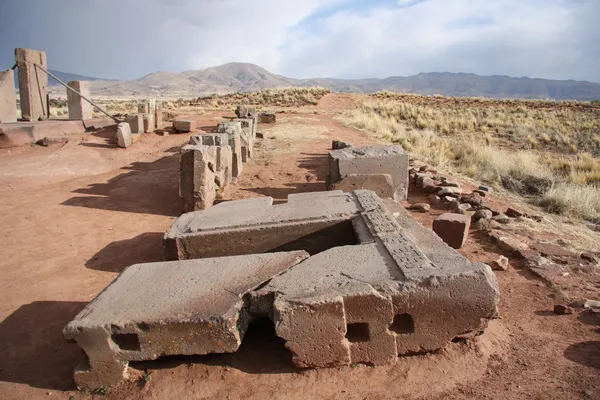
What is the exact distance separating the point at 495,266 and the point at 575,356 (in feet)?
5.52

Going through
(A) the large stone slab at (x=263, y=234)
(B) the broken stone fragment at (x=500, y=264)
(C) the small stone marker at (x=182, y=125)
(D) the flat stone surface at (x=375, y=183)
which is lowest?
(B) the broken stone fragment at (x=500, y=264)

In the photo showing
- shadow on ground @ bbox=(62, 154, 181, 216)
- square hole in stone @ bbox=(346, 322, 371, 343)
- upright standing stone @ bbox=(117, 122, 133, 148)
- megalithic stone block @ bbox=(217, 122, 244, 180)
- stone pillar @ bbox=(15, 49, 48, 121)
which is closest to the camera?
square hole in stone @ bbox=(346, 322, 371, 343)

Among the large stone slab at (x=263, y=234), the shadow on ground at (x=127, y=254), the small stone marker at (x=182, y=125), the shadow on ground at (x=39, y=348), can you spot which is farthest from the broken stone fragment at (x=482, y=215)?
the small stone marker at (x=182, y=125)

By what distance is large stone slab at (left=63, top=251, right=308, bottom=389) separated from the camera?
3.07m

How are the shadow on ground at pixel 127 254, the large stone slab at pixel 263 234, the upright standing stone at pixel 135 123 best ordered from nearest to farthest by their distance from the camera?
the large stone slab at pixel 263 234 < the shadow on ground at pixel 127 254 < the upright standing stone at pixel 135 123

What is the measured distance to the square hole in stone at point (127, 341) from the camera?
3.17m

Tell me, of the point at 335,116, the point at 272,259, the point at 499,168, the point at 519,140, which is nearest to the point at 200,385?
the point at 272,259

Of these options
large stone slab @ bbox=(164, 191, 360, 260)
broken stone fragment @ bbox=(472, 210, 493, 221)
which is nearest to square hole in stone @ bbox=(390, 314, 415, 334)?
large stone slab @ bbox=(164, 191, 360, 260)

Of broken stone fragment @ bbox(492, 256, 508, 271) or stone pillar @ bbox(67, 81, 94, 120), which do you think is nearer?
broken stone fragment @ bbox(492, 256, 508, 271)

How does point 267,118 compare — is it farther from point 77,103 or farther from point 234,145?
point 234,145

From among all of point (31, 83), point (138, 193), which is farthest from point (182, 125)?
point (138, 193)

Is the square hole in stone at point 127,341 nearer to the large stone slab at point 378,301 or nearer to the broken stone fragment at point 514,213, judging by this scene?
the large stone slab at point 378,301

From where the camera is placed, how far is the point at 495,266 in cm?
505

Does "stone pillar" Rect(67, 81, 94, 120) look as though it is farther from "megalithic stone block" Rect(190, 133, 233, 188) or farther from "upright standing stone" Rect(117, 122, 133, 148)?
"megalithic stone block" Rect(190, 133, 233, 188)
